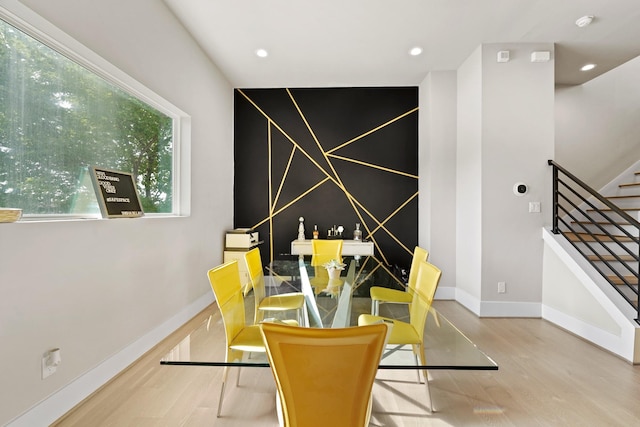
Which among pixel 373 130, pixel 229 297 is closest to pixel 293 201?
pixel 373 130

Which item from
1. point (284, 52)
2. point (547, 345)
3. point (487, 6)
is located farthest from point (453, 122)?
point (547, 345)

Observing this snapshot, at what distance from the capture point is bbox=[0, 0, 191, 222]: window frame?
167 cm

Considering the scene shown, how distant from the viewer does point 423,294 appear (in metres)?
2.14

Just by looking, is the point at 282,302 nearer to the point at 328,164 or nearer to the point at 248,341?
the point at 248,341

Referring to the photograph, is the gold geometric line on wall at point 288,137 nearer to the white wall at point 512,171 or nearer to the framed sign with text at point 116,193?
the white wall at point 512,171

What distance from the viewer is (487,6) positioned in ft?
9.87

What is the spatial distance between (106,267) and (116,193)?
559 mm

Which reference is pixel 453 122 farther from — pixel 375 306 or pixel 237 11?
pixel 375 306

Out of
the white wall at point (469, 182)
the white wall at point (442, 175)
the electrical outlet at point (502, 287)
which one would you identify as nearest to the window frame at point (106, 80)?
the white wall at point (442, 175)

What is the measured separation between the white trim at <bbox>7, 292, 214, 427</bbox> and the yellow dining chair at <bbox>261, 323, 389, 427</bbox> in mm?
1574

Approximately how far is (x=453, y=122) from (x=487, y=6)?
160 centimetres

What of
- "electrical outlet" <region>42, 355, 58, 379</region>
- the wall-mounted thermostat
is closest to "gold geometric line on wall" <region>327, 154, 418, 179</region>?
the wall-mounted thermostat

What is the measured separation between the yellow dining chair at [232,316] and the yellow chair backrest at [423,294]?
0.90m

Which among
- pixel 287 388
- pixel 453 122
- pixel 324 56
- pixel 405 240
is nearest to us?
pixel 287 388
